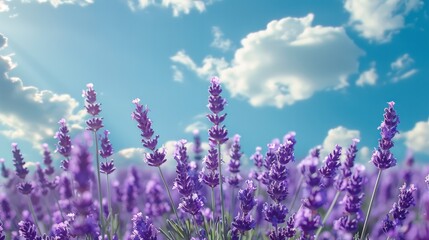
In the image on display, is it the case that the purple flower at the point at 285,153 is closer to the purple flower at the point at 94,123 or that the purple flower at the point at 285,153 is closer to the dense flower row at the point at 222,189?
the dense flower row at the point at 222,189

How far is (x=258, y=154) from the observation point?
649 cm

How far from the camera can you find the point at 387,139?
4.92 meters

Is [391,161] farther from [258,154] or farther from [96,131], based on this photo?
[96,131]

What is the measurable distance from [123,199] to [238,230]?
410cm

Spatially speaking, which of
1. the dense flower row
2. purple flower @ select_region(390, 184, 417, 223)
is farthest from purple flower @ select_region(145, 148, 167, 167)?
purple flower @ select_region(390, 184, 417, 223)

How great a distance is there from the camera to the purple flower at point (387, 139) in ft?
16.0

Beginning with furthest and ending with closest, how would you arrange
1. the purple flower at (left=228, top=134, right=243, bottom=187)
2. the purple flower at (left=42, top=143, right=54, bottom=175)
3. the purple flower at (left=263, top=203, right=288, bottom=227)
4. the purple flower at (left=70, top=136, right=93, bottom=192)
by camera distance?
the purple flower at (left=42, top=143, right=54, bottom=175), the purple flower at (left=228, top=134, right=243, bottom=187), the purple flower at (left=263, top=203, right=288, bottom=227), the purple flower at (left=70, top=136, right=93, bottom=192)

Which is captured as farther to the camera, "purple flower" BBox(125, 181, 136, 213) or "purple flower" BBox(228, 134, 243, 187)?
"purple flower" BBox(125, 181, 136, 213)

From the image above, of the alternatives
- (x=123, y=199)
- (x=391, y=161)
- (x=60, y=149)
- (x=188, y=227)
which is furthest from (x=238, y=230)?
(x=123, y=199)

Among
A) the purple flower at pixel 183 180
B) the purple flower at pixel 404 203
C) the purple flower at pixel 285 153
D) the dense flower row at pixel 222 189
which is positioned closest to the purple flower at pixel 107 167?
the dense flower row at pixel 222 189

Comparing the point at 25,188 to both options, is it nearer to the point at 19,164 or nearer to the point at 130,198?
the point at 19,164

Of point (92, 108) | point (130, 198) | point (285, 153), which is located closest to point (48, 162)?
point (130, 198)

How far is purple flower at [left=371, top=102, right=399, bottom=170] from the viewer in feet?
16.0

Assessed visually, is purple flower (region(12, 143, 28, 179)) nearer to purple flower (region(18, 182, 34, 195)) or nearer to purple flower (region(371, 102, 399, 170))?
purple flower (region(18, 182, 34, 195))
